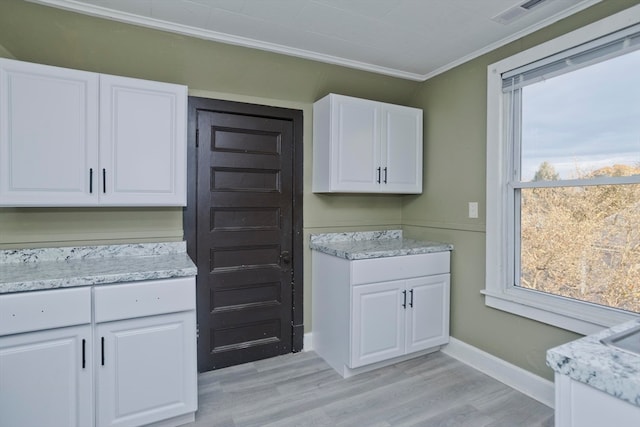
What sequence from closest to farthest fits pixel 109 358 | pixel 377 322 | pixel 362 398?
pixel 109 358
pixel 362 398
pixel 377 322

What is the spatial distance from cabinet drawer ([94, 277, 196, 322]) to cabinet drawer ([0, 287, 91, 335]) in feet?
0.21

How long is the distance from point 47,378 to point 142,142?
132 cm

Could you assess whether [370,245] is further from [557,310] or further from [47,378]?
[47,378]

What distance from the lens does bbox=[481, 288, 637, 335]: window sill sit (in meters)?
1.96

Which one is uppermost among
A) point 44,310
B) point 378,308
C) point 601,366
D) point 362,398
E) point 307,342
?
point 601,366

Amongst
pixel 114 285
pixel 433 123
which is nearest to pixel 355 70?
pixel 433 123

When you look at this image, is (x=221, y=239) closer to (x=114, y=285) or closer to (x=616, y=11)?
(x=114, y=285)

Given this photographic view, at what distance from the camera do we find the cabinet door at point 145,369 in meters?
1.78

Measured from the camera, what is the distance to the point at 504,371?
2.48 m

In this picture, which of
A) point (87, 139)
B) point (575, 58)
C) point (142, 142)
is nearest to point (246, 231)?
point (142, 142)

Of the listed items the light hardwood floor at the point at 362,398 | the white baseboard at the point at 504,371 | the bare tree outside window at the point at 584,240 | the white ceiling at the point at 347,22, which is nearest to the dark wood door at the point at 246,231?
the light hardwood floor at the point at 362,398

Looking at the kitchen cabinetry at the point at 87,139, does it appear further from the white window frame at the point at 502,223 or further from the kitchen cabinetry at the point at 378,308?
the white window frame at the point at 502,223

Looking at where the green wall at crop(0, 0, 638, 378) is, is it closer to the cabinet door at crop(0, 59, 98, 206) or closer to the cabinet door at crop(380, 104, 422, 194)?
the cabinet door at crop(380, 104, 422, 194)

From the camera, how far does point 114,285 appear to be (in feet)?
5.83
